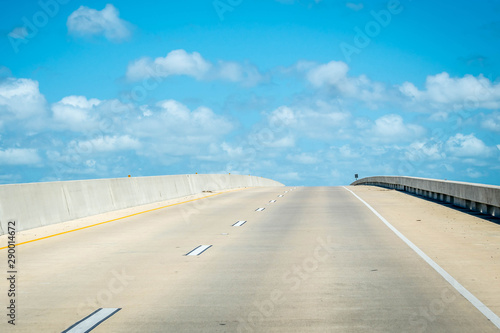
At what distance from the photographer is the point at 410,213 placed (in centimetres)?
2222

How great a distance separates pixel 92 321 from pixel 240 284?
265cm

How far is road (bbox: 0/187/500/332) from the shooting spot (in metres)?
6.85

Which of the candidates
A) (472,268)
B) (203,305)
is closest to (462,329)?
(203,305)

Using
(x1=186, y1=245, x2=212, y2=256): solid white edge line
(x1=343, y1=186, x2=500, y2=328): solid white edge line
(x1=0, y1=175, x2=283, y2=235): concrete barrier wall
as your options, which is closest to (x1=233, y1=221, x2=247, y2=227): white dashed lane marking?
(x1=186, y1=245, x2=212, y2=256): solid white edge line

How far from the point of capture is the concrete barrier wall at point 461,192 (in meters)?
19.6

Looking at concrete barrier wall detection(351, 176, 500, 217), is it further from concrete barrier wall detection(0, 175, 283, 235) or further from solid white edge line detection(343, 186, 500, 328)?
concrete barrier wall detection(0, 175, 283, 235)

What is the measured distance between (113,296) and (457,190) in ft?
62.7

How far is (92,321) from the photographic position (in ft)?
22.7

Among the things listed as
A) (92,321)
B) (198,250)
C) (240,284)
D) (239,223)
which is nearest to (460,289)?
(240,284)

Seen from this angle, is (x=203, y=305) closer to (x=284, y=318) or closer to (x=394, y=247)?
(x=284, y=318)

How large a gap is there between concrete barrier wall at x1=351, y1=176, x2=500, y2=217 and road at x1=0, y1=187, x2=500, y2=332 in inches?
144

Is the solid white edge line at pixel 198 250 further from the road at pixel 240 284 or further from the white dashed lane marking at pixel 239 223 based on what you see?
the white dashed lane marking at pixel 239 223

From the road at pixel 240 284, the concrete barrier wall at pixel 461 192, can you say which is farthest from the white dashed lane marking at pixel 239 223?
the concrete barrier wall at pixel 461 192

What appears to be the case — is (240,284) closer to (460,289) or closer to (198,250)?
(460,289)
